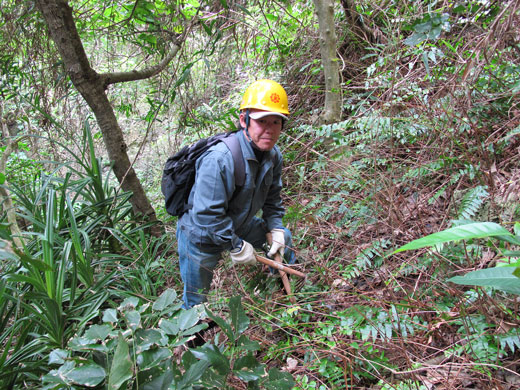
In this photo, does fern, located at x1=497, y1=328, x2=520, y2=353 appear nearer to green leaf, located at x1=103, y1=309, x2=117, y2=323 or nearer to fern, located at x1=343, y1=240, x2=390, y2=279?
fern, located at x1=343, y1=240, x2=390, y2=279

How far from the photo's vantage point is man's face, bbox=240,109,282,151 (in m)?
2.50

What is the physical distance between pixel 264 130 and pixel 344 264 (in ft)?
3.96

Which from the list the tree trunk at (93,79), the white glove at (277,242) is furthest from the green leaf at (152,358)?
the tree trunk at (93,79)

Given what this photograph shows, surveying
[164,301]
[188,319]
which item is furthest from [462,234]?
[164,301]

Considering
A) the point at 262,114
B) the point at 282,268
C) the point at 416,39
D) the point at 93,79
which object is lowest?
the point at 282,268

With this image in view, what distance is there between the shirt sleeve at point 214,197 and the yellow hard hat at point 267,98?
446mm

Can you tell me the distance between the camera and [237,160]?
2490mm

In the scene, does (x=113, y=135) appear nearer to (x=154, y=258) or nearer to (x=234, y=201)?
(x=154, y=258)

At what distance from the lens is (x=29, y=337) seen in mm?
2533

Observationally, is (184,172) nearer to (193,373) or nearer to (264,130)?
(264,130)

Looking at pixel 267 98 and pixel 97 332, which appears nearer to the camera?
pixel 97 332

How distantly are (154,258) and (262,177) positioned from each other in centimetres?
189

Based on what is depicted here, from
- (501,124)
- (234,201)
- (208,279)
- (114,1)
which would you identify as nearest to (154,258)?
(208,279)

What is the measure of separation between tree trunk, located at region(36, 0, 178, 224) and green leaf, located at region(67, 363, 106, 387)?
2122 millimetres
